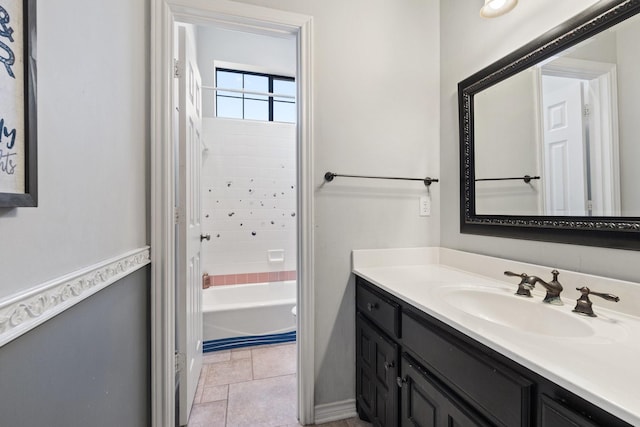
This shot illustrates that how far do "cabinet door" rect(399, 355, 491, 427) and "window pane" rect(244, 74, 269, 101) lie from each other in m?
3.10

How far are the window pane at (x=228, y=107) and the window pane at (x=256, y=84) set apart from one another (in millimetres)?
151

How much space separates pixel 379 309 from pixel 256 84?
9.85 ft

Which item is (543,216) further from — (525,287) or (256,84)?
(256,84)

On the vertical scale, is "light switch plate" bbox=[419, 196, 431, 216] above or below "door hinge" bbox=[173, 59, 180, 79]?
below

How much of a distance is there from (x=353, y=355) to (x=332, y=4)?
6.31ft

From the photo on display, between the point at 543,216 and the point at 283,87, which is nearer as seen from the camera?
the point at 543,216

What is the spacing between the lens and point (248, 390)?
5.84 ft

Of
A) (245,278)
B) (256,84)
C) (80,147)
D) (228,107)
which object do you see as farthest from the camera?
(256,84)

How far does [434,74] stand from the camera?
1.68 meters

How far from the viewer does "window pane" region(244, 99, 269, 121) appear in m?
3.25

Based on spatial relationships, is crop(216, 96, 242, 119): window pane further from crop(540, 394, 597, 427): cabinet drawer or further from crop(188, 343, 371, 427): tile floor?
crop(540, 394, 597, 427): cabinet drawer

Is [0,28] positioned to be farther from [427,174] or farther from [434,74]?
[434,74]

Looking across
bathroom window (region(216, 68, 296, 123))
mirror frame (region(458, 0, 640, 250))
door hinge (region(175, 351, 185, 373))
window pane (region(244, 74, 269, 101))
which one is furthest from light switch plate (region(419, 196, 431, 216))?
window pane (region(244, 74, 269, 101))

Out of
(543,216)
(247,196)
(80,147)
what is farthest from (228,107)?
(543,216)
